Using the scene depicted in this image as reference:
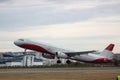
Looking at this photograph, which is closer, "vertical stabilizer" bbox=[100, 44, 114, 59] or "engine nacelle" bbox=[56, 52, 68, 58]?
"engine nacelle" bbox=[56, 52, 68, 58]

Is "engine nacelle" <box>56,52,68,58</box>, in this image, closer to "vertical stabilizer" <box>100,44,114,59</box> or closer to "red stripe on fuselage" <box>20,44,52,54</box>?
"red stripe on fuselage" <box>20,44,52,54</box>

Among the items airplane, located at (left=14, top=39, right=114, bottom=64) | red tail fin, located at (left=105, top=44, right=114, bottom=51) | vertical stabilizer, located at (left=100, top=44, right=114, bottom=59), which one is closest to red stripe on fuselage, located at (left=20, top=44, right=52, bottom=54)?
airplane, located at (left=14, top=39, right=114, bottom=64)

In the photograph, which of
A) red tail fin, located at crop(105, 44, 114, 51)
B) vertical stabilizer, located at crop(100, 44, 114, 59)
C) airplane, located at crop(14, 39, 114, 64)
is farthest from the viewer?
red tail fin, located at crop(105, 44, 114, 51)

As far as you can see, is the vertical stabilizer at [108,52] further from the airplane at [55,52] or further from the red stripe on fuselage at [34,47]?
the red stripe on fuselage at [34,47]

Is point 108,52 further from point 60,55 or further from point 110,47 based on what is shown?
point 60,55

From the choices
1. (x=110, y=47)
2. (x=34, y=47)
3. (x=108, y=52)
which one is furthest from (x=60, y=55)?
(x=110, y=47)

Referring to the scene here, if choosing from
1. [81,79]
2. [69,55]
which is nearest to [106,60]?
[69,55]

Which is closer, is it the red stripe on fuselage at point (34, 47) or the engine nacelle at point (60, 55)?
the red stripe on fuselage at point (34, 47)

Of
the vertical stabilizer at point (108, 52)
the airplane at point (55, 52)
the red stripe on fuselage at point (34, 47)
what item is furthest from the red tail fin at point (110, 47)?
the red stripe on fuselage at point (34, 47)

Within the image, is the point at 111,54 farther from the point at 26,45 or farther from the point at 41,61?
the point at 41,61

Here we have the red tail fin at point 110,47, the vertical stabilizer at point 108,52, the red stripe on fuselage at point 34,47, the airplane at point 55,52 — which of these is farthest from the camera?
the red tail fin at point 110,47

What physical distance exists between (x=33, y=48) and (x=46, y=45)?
3.77 m

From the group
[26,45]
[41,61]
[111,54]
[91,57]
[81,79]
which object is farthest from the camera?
[41,61]

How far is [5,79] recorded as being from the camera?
4975 cm
